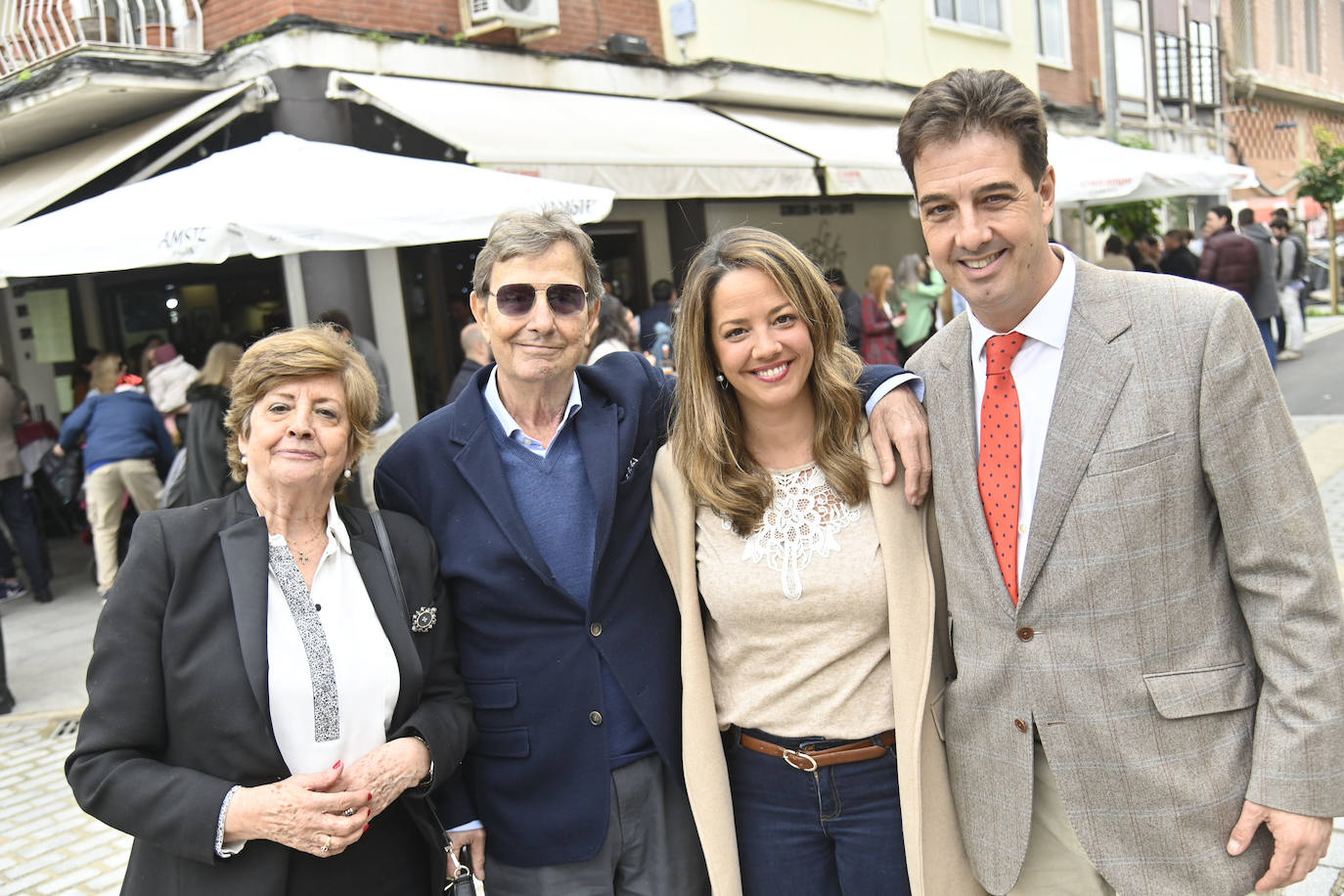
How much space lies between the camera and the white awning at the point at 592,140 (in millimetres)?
7750

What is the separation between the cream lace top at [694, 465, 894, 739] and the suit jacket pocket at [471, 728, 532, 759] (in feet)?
1.54

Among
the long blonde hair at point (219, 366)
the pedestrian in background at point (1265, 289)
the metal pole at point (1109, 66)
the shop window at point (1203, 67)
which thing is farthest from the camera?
the shop window at point (1203, 67)

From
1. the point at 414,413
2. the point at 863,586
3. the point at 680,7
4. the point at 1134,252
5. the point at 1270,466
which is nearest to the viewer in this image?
the point at 1270,466

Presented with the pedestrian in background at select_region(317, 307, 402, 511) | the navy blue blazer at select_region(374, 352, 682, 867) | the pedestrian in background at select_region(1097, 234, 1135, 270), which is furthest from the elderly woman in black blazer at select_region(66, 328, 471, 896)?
the pedestrian in background at select_region(1097, 234, 1135, 270)

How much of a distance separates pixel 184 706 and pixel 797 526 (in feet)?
4.23

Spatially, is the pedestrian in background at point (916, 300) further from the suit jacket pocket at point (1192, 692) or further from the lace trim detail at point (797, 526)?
the suit jacket pocket at point (1192, 692)

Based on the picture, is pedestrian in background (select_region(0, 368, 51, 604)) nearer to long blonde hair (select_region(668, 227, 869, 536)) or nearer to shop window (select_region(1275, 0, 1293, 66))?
long blonde hair (select_region(668, 227, 869, 536))

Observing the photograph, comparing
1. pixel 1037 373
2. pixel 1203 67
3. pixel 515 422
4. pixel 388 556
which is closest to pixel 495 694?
pixel 388 556

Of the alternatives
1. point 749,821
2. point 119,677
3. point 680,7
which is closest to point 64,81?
point 680,7

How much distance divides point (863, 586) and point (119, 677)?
4.85 ft

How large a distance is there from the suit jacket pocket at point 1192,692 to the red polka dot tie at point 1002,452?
29cm

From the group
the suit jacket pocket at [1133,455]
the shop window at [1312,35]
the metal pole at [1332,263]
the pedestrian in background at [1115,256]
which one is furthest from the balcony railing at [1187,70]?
the suit jacket pocket at [1133,455]

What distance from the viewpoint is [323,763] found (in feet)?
A: 7.15

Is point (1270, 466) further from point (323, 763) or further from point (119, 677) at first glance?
point (119, 677)
